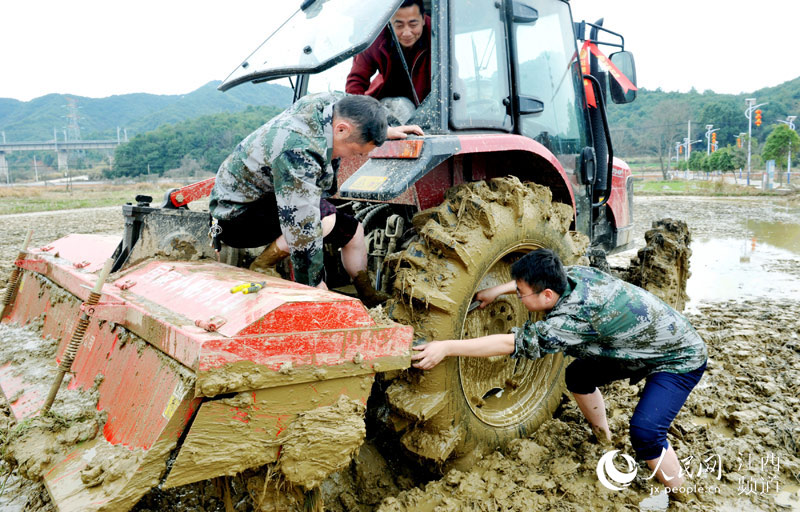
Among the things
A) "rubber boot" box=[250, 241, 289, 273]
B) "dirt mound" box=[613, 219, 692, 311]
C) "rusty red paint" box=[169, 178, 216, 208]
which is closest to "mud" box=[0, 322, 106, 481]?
"rubber boot" box=[250, 241, 289, 273]

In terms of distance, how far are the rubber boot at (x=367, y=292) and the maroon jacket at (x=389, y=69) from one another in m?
1.05

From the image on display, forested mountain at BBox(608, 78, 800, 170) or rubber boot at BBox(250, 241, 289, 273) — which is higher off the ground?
forested mountain at BBox(608, 78, 800, 170)

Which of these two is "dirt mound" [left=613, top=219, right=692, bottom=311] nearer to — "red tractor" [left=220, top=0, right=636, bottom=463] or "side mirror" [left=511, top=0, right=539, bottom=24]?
"red tractor" [left=220, top=0, right=636, bottom=463]

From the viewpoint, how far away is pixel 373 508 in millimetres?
2680

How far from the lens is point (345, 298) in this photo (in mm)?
2174

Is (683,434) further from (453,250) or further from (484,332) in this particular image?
(453,250)

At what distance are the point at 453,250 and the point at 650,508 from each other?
1.51 m

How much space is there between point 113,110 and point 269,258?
173 m

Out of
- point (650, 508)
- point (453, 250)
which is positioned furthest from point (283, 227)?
point (650, 508)

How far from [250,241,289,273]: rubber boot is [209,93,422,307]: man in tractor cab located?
2 cm

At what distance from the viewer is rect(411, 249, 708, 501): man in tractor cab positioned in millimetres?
2650

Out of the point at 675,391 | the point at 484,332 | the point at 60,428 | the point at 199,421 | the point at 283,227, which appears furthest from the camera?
the point at 484,332

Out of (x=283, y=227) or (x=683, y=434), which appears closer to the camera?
(x=283, y=227)

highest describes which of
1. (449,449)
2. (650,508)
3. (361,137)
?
(361,137)
